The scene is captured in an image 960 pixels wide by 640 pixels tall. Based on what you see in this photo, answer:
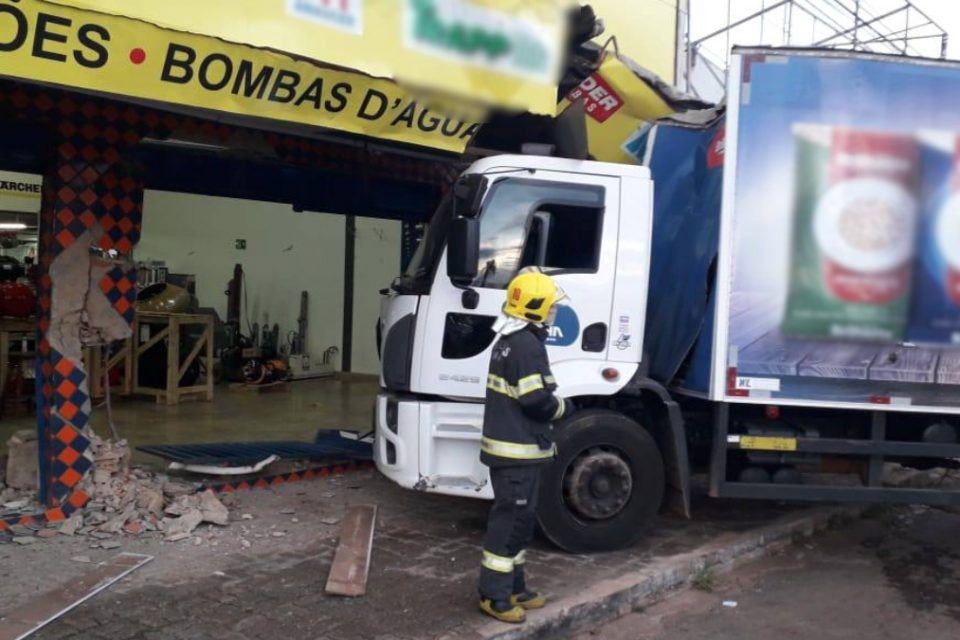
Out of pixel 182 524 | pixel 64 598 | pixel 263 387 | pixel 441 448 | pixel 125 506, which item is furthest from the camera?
pixel 263 387

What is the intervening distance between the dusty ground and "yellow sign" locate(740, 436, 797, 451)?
0.90 metres

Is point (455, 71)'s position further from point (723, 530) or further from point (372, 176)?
point (723, 530)

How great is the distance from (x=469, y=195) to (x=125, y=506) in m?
3.24

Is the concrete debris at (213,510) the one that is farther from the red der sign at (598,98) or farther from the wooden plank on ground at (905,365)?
the wooden plank on ground at (905,365)

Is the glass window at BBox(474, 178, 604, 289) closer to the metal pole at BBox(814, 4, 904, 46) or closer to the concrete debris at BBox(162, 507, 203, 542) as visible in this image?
the concrete debris at BBox(162, 507, 203, 542)

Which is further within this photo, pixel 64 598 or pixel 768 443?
pixel 768 443

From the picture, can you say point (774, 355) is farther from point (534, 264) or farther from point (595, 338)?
point (534, 264)

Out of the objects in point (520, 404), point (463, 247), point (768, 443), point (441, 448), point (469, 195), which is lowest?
point (441, 448)

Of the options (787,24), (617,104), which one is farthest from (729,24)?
(617,104)

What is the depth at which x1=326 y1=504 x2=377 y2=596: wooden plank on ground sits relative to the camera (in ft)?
15.3

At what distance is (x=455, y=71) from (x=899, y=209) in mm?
2936

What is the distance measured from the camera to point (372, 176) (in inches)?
311

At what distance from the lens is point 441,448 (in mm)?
5242

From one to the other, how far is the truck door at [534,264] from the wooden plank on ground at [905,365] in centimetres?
168
